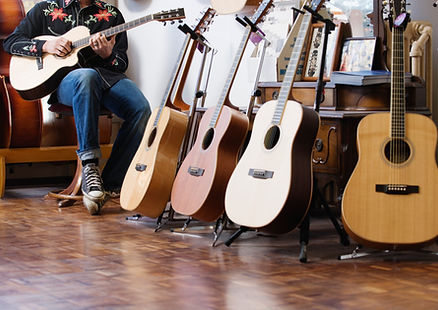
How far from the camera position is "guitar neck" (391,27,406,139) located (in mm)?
2312

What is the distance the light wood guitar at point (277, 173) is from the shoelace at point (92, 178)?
1128 mm

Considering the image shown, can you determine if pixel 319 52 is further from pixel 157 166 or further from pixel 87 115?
pixel 87 115

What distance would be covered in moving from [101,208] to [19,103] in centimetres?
92

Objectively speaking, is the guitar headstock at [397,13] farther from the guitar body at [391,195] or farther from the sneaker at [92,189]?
the sneaker at [92,189]

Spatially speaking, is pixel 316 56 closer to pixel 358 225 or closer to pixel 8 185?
pixel 358 225

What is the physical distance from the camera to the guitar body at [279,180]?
7.47 feet

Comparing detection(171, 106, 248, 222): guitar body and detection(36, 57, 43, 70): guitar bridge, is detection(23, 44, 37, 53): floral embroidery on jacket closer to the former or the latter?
detection(36, 57, 43, 70): guitar bridge

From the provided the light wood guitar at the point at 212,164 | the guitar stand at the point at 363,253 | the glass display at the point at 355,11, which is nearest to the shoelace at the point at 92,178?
the light wood guitar at the point at 212,164

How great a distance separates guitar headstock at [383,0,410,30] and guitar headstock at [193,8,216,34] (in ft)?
2.75

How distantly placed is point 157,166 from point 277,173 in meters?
0.76

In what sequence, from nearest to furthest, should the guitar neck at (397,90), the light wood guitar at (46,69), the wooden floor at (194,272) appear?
1. the wooden floor at (194,272)
2. the guitar neck at (397,90)
3. the light wood guitar at (46,69)

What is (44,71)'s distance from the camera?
3.59 meters

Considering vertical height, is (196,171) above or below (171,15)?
below

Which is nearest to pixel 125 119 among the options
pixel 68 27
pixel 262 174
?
pixel 68 27
